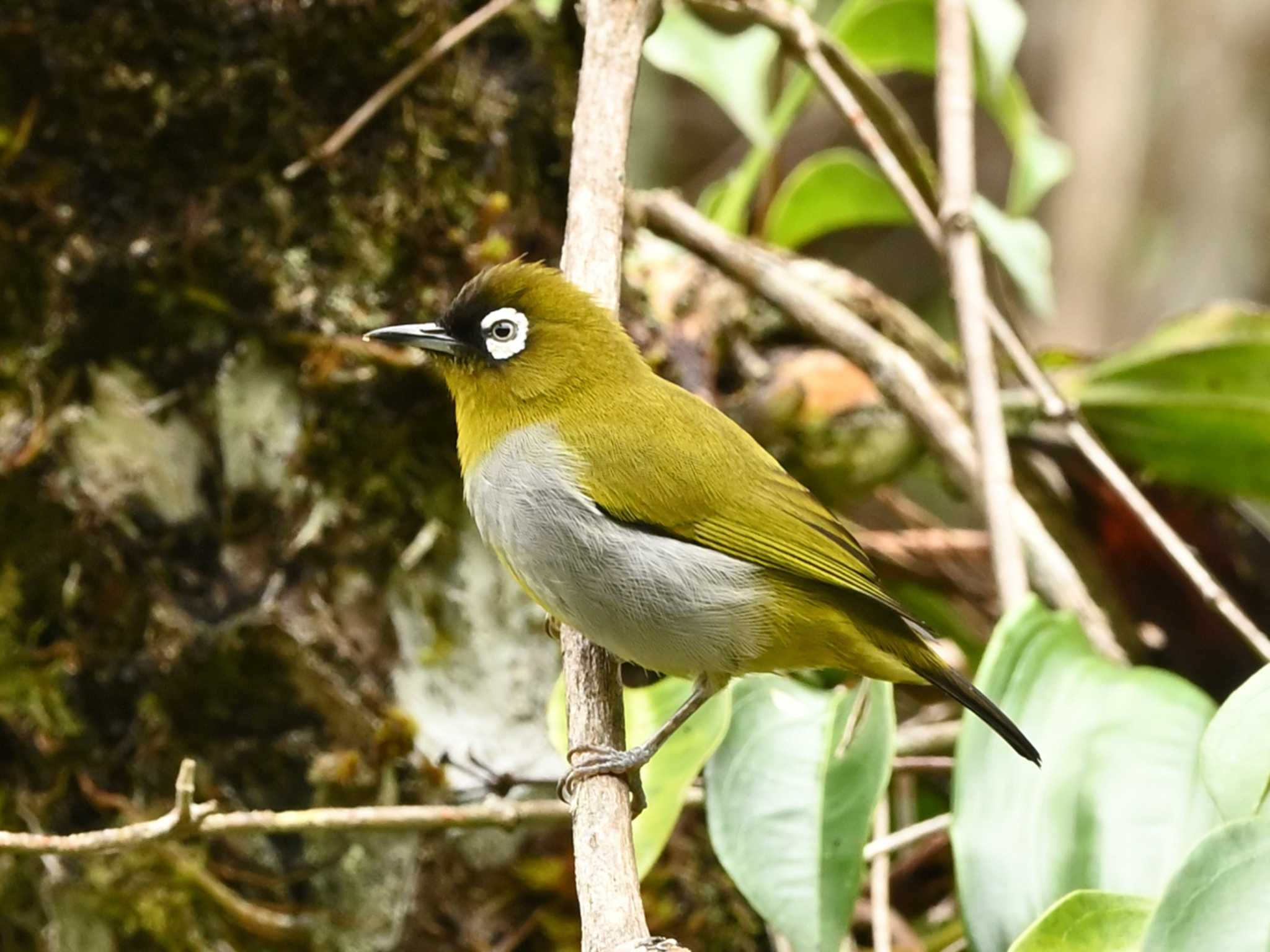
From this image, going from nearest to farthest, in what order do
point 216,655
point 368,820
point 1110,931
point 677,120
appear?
point 1110,931 → point 368,820 → point 216,655 → point 677,120

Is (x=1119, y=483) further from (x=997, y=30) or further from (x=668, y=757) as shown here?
(x=997, y=30)

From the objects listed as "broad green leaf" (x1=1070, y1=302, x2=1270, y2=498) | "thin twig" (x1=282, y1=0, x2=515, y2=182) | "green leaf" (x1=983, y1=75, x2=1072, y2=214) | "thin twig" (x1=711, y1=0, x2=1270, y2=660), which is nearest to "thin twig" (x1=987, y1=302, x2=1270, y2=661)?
"thin twig" (x1=711, y1=0, x2=1270, y2=660)

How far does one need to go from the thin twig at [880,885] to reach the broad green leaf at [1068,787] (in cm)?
27

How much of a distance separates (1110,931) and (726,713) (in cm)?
75

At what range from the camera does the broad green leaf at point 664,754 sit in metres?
2.24

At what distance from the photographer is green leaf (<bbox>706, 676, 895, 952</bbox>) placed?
211 centimetres

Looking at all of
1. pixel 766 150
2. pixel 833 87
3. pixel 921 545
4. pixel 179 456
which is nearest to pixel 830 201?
pixel 766 150

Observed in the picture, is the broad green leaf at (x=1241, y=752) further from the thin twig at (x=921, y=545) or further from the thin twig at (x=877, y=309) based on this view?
the thin twig at (x=877, y=309)

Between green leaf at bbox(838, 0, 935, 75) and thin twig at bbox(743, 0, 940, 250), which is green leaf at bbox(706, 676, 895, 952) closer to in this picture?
thin twig at bbox(743, 0, 940, 250)

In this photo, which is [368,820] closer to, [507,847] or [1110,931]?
[507,847]

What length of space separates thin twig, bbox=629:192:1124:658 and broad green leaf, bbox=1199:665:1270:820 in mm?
1038

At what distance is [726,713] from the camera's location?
2367mm

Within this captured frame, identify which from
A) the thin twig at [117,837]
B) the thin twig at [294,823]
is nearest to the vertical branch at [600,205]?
the thin twig at [294,823]

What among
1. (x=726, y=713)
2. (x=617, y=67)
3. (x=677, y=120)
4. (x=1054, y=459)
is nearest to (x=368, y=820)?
(x=726, y=713)
